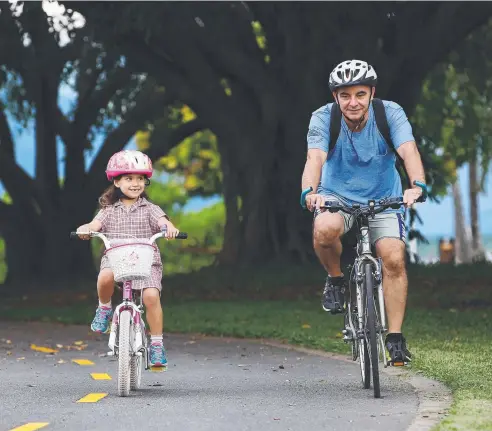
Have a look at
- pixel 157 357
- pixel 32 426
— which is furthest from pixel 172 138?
pixel 32 426

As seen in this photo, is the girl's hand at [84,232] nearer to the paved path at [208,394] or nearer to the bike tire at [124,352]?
the bike tire at [124,352]

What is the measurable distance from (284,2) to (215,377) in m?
11.7

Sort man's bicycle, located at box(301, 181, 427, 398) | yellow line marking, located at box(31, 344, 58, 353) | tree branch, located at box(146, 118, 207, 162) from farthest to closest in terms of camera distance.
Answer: tree branch, located at box(146, 118, 207, 162) → yellow line marking, located at box(31, 344, 58, 353) → man's bicycle, located at box(301, 181, 427, 398)

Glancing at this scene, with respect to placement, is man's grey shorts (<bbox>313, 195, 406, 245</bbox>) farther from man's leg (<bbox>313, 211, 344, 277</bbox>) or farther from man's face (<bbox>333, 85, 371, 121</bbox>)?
man's face (<bbox>333, 85, 371, 121</bbox>)

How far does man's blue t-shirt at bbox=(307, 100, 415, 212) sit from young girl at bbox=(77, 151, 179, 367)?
112cm

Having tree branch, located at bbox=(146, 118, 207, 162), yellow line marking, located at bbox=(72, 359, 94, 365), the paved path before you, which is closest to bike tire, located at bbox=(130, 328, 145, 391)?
the paved path

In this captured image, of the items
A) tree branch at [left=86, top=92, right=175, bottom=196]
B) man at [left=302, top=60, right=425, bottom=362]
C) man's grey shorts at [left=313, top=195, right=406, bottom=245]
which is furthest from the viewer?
tree branch at [left=86, top=92, right=175, bottom=196]

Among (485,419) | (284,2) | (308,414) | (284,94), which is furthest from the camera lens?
(284,94)

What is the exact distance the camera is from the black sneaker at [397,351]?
8.55 m

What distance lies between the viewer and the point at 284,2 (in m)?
21.2

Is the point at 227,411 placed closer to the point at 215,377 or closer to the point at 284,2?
the point at 215,377

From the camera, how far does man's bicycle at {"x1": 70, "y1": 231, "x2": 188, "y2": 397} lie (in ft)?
28.5

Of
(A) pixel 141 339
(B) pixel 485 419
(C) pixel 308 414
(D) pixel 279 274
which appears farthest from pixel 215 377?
(D) pixel 279 274

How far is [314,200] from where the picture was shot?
8.41 meters
